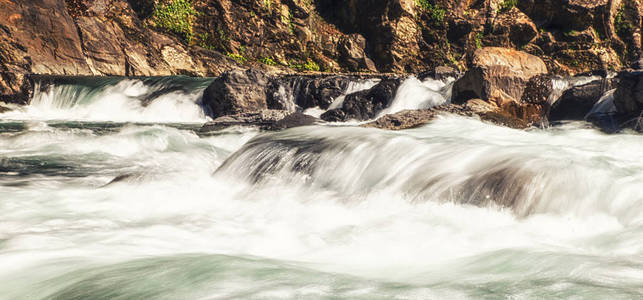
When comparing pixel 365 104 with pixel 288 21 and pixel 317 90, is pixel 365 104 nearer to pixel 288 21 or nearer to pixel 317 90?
pixel 317 90

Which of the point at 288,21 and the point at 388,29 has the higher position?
the point at 288,21

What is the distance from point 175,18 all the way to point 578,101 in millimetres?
20766

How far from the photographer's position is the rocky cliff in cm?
2328

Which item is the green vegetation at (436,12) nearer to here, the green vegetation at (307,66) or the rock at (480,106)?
the green vegetation at (307,66)

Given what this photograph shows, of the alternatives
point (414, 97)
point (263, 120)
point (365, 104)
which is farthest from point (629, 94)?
point (263, 120)

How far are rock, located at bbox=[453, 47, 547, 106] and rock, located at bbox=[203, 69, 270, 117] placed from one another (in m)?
5.75

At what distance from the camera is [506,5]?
29766mm

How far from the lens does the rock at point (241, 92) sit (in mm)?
14500

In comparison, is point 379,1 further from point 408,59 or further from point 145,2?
point 145,2

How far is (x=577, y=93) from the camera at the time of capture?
10.4 m

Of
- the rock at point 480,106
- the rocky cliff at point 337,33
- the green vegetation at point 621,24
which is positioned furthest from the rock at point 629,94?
the green vegetation at point 621,24

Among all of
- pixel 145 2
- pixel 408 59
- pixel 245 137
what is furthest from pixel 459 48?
pixel 245 137

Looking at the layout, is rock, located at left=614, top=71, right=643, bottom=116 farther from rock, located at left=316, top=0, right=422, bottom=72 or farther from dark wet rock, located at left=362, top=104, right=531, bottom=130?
rock, located at left=316, top=0, right=422, bottom=72

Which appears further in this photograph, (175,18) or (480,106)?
(175,18)
